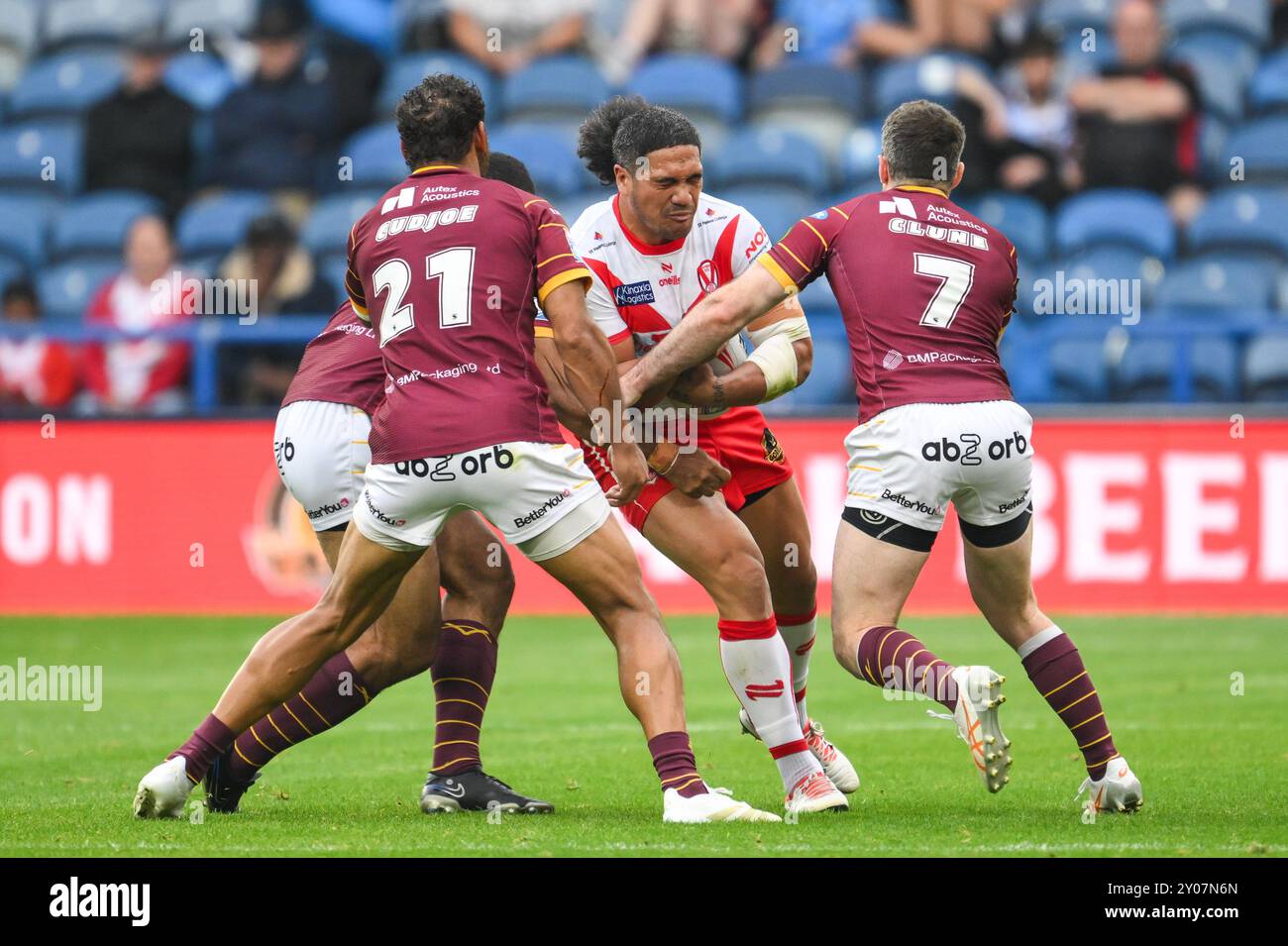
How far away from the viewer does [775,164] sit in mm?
16812

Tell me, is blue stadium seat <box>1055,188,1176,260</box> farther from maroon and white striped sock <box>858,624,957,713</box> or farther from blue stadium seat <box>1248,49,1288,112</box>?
maroon and white striped sock <box>858,624,957,713</box>

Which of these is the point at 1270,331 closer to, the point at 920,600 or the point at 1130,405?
the point at 1130,405

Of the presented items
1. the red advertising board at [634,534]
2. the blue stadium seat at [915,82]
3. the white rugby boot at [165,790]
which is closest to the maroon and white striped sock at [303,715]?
the white rugby boot at [165,790]

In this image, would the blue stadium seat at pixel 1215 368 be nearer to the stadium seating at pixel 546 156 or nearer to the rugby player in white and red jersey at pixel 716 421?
the stadium seating at pixel 546 156

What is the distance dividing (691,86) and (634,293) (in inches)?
442

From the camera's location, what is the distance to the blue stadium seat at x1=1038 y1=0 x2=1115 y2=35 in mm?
18016

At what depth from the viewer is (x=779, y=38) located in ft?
59.8

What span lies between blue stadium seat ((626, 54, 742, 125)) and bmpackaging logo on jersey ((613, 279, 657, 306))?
35.9 ft

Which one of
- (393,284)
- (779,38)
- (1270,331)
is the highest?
(779,38)

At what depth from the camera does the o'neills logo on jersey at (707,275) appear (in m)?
7.07

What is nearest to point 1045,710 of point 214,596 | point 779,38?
point 214,596

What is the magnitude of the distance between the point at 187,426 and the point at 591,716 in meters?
5.72

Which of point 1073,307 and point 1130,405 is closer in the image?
point 1130,405
